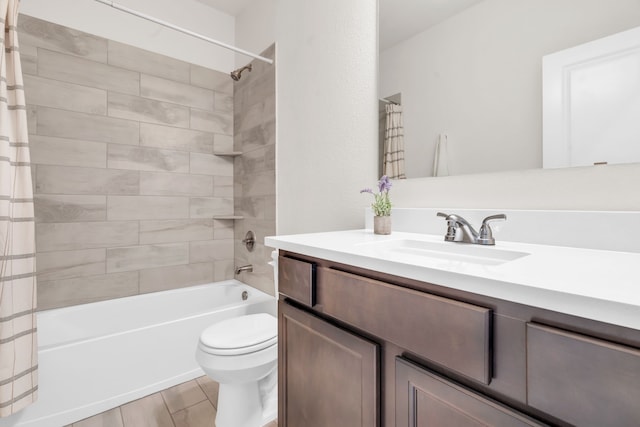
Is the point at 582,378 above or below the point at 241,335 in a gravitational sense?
above

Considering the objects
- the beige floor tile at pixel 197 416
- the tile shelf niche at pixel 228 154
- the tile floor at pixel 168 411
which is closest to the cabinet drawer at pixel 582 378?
the tile floor at pixel 168 411

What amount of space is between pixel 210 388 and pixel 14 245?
3.92 feet

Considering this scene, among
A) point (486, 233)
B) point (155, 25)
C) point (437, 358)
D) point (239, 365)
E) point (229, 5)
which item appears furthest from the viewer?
point (229, 5)

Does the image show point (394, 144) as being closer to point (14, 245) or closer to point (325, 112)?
point (325, 112)

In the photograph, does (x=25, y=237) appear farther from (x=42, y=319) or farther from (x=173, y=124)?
(x=173, y=124)

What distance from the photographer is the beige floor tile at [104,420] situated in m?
1.42

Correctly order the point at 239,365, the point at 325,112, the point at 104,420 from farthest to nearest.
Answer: the point at 325,112
the point at 104,420
the point at 239,365

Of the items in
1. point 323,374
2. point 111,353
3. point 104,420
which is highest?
point 323,374

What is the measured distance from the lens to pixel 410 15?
1.26 meters

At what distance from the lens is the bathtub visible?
4.59 feet

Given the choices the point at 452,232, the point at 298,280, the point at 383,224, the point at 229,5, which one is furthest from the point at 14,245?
the point at 229,5

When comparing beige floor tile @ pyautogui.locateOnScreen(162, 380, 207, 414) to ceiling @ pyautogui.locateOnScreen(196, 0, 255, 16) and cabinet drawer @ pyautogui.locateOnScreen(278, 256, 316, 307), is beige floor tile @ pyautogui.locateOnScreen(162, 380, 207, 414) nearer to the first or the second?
cabinet drawer @ pyautogui.locateOnScreen(278, 256, 316, 307)

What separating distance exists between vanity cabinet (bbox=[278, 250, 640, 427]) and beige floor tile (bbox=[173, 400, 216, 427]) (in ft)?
2.55

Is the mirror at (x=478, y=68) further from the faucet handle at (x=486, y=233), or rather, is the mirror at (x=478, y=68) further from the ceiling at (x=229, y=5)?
the ceiling at (x=229, y=5)
